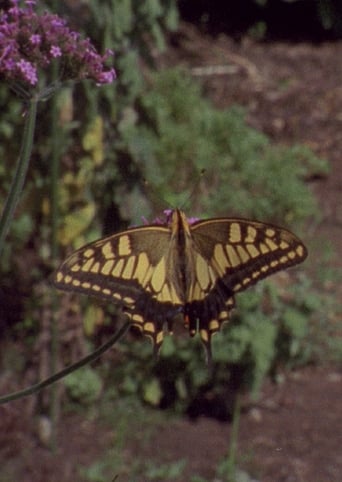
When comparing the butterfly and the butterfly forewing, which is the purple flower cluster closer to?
the butterfly

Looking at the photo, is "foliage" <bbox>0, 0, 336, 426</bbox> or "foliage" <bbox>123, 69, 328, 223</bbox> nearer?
"foliage" <bbox>0, 0, 336, 426</bbox>

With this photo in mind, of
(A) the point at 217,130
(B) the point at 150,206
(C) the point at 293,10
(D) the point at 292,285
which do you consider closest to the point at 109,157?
(B) the point at 150,206

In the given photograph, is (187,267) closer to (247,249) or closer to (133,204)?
(247,249)

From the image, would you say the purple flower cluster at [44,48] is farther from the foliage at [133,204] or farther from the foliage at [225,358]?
the foliage at [225,358]

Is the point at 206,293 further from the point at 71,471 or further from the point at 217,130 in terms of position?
the point at 217,130

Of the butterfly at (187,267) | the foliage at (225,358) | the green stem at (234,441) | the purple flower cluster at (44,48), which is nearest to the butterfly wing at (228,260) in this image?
the butterfly at (187,267)

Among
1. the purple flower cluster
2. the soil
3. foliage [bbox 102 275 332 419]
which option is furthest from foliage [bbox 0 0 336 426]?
the purple flower cluster
